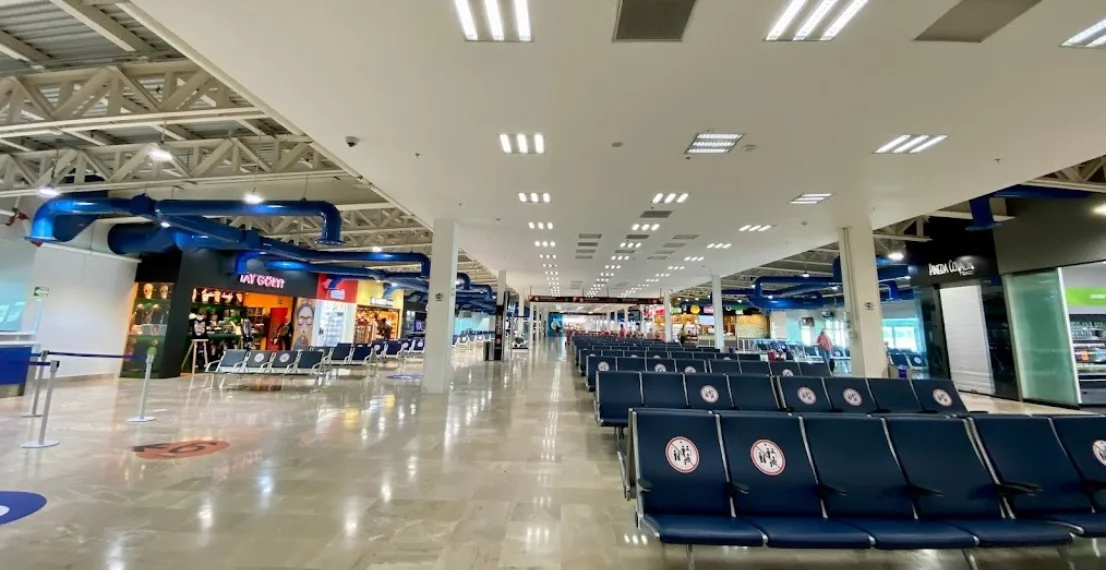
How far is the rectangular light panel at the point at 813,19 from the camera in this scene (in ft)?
10.0

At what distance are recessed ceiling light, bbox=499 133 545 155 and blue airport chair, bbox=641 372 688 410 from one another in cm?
332

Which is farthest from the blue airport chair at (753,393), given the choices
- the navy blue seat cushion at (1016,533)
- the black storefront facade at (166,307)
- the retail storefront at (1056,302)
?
the black storefront facade at (166,307)

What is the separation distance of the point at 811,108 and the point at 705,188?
262 cm

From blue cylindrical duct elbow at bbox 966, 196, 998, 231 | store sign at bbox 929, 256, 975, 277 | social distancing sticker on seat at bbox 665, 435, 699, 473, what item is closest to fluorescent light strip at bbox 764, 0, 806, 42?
social distancing sticker on seat at bbox 665, 435, 699, 473

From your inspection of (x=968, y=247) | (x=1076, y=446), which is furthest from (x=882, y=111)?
(x=968, y=247)

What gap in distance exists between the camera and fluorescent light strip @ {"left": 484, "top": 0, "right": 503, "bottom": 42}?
314cm

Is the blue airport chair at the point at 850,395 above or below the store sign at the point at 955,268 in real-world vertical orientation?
below

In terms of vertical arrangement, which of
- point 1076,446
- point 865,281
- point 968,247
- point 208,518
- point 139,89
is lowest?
point 208,518

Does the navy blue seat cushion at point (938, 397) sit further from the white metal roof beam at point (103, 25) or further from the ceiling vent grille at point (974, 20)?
the white metal roof beam at point (103, 25)

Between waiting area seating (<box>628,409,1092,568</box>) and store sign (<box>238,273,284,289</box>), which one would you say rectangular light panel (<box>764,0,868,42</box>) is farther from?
store sign (<box>238,273,284,289</box>)

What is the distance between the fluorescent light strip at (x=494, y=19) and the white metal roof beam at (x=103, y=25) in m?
3.92

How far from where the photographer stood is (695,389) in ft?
16.7

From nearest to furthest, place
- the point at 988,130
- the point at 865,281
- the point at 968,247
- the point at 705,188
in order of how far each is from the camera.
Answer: the point at 988,130
the point at 705,188
the point at 865,281
the point at 968,247

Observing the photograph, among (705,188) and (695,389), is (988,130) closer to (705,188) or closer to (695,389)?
(705,188)
